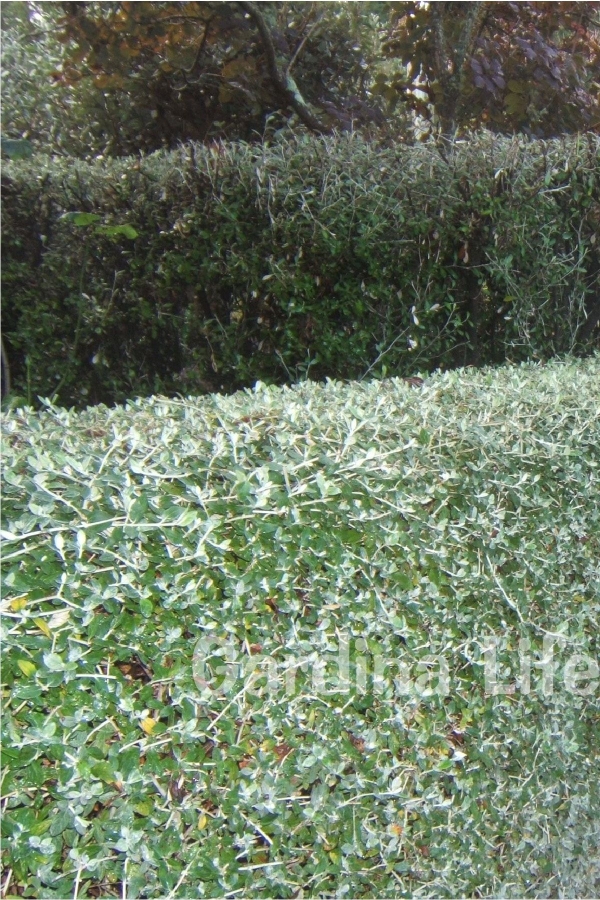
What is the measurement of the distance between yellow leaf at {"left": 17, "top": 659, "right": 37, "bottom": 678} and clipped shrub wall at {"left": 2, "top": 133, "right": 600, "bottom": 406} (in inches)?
110

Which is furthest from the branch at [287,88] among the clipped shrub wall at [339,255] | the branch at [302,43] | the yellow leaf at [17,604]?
the yellow leaf at [17,604]

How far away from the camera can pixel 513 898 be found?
7.99ft

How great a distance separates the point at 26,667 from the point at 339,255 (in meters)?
3.02

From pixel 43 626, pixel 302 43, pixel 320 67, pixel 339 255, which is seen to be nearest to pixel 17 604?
pixel 43 626

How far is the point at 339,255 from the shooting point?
4102 millimetres

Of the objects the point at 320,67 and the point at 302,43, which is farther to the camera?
the point at 320,67

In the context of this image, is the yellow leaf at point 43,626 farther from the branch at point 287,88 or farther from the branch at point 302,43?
the branch at point 302,43

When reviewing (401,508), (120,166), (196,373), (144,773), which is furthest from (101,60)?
(144,773)

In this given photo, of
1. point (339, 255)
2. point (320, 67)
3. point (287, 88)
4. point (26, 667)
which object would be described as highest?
point (320, 67)

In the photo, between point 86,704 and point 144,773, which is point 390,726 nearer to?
point 144,773

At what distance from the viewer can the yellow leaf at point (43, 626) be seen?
1.60 metres

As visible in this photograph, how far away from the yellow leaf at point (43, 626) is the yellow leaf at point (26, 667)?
0.07 meters

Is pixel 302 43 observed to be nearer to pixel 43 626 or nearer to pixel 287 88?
pixel 287 88

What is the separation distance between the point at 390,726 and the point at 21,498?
3.69ft
